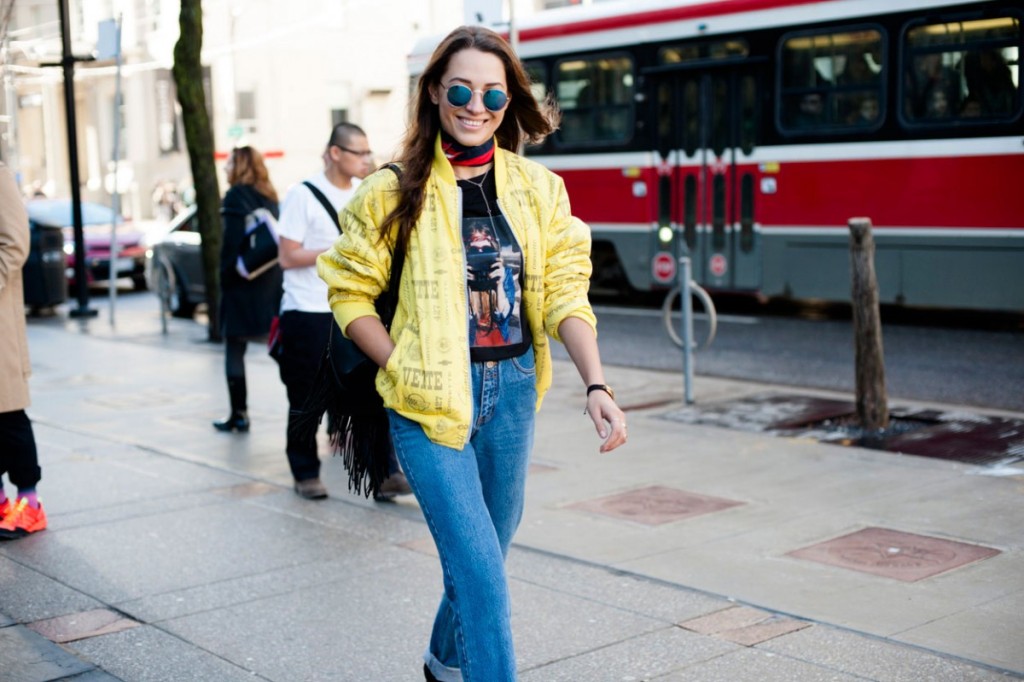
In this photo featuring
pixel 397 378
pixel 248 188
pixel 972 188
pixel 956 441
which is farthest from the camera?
pixel 972 188

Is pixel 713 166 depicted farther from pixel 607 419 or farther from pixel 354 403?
pixel 607 419

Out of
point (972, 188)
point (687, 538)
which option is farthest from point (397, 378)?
point (972, 188)

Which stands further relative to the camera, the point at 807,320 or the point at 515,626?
the point at 807,320

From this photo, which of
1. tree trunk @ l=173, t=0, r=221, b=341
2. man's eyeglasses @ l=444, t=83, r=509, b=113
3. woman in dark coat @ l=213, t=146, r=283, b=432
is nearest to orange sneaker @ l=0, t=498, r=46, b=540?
woman in dark coat @ l=213, t=146, r=283, b=432

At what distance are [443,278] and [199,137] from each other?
10412 mm

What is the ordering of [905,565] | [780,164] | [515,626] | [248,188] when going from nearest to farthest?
[515,626] < [905,565] < [248,188] < [780,164]

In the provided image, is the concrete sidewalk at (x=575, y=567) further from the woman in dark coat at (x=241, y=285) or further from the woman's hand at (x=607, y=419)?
the woman's hand at (x=607, y=419)

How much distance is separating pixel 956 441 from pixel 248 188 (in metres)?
4.44

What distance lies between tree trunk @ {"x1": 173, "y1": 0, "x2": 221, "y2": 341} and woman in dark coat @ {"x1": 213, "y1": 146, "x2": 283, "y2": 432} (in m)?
4.41

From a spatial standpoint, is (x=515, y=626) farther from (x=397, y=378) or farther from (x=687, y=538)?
(x=397, y=378)

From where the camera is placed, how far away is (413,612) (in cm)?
503

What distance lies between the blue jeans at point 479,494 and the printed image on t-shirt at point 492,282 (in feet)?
0.23

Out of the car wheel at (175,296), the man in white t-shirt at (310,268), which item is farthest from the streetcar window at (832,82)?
the man in white t-shirt at (310,268)

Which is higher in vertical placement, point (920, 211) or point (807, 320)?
point (920, 211)
